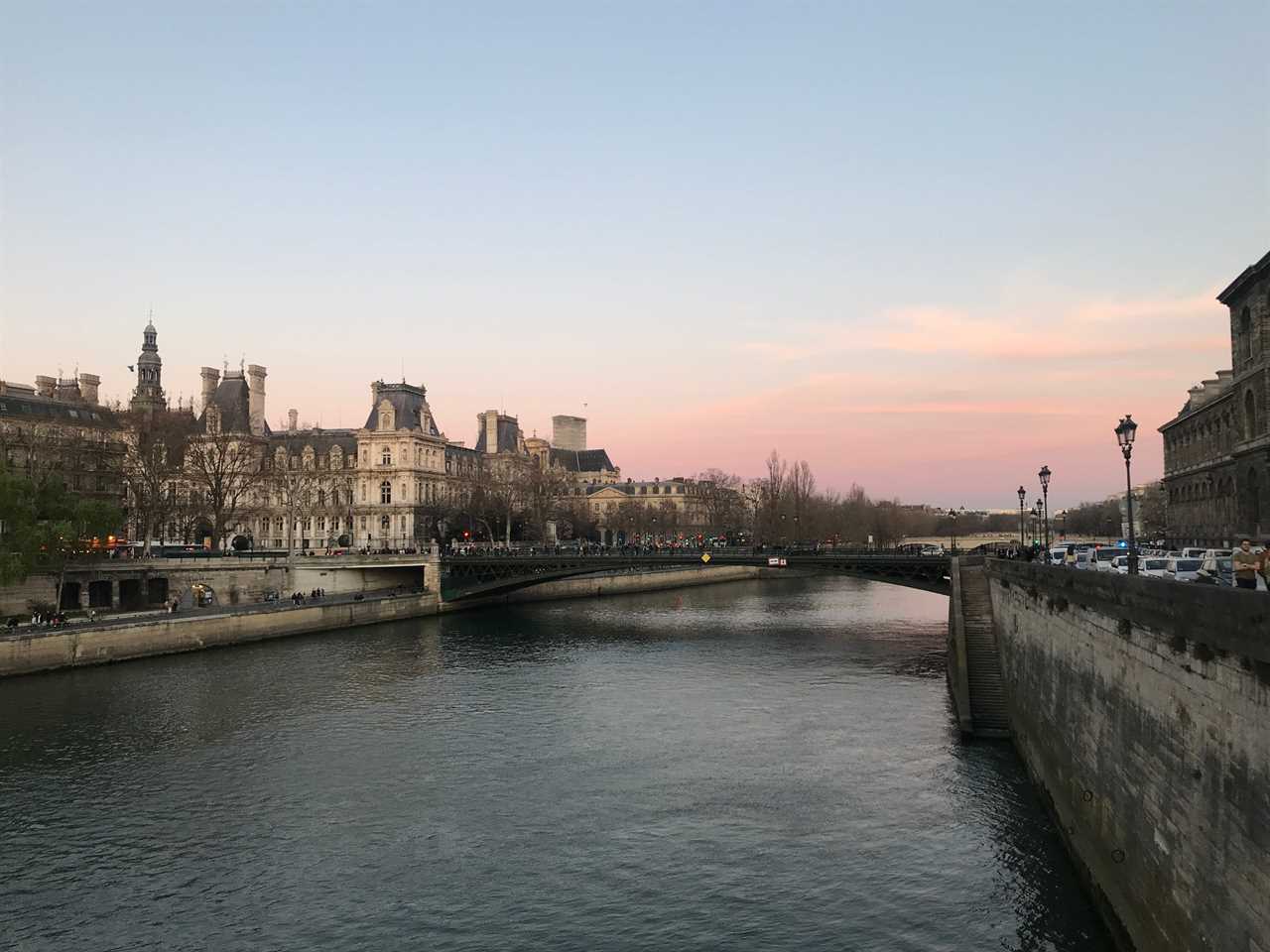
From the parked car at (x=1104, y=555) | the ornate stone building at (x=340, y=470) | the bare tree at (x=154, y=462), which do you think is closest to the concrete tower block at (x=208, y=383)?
the ornate stone building at (x=340, y=470)

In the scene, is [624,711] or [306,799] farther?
[624,711]

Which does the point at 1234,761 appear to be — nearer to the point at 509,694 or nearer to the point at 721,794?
the point at 721,794

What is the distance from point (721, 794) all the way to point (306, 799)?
10746 millimetres

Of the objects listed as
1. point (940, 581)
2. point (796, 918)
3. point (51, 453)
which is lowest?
point (796, 918)

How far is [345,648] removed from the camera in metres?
53.2

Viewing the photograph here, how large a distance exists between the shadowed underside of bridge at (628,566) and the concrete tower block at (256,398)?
157ft

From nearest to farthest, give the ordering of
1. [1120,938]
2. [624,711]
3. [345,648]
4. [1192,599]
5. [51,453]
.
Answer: [1192,599] < [1120,938] < [624,711] < [345,648] < [51,453]

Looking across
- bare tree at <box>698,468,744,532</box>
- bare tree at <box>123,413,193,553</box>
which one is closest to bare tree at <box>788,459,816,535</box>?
bare tree at <box>698,468,744,532</box>

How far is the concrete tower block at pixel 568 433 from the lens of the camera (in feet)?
644

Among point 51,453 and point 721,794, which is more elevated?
point 51,453

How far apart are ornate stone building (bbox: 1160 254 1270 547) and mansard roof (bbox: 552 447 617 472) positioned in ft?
399

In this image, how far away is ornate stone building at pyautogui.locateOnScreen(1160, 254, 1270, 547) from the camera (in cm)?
5069

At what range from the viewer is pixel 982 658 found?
37.9 metres

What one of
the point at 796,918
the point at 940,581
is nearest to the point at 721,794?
the point at 796,918
